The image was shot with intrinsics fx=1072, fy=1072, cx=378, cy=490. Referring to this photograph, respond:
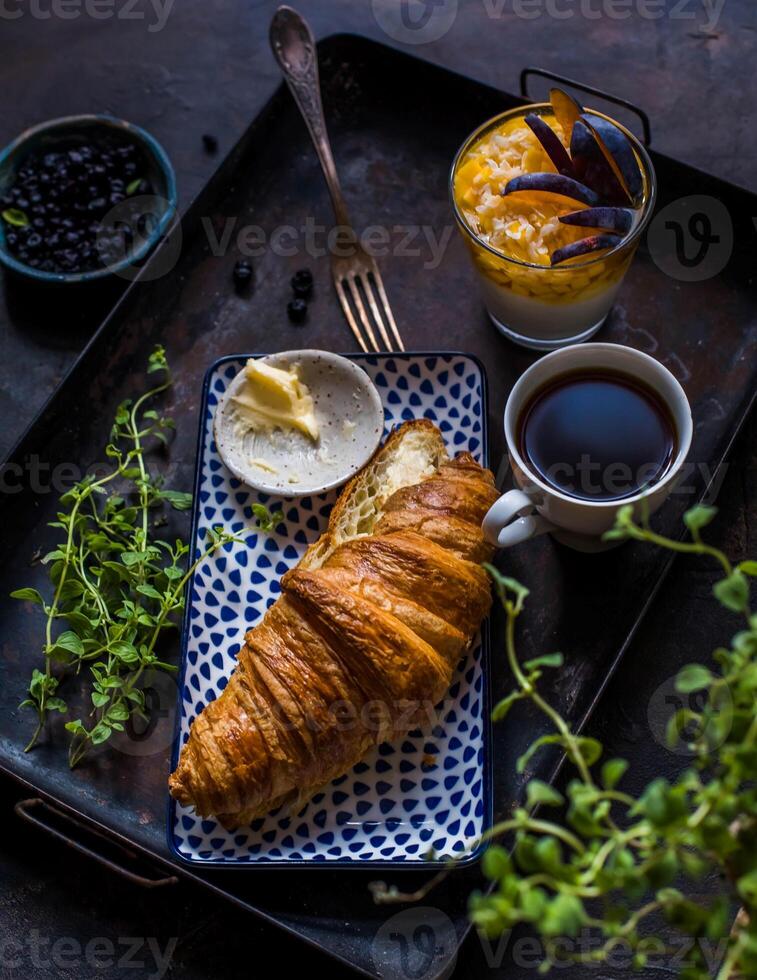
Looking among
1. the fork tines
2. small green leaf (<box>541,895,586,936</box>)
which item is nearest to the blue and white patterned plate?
the fork tines

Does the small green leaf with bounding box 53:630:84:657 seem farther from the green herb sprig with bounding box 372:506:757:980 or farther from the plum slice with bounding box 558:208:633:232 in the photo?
the plum slice with bounding box 558:208:633:232

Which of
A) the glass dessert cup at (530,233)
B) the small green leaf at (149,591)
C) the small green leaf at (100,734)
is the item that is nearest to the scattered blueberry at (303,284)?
the glass dessert cup at (530,233)

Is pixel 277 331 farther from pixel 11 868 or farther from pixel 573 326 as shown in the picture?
pixel 11 868

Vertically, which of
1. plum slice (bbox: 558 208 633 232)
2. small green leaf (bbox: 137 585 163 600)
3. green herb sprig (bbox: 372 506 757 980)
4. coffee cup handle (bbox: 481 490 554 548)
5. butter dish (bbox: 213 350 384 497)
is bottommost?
small green leaf (bbox: 137 585 163 600)

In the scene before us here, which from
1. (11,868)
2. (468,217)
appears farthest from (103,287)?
(11,868)

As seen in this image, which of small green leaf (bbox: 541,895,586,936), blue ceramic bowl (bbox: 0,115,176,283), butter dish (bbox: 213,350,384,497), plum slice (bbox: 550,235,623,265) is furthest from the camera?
blue ceramic bowl (bbox: 0,115,176,283)

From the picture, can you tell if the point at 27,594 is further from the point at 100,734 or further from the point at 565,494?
the point at 565,494
